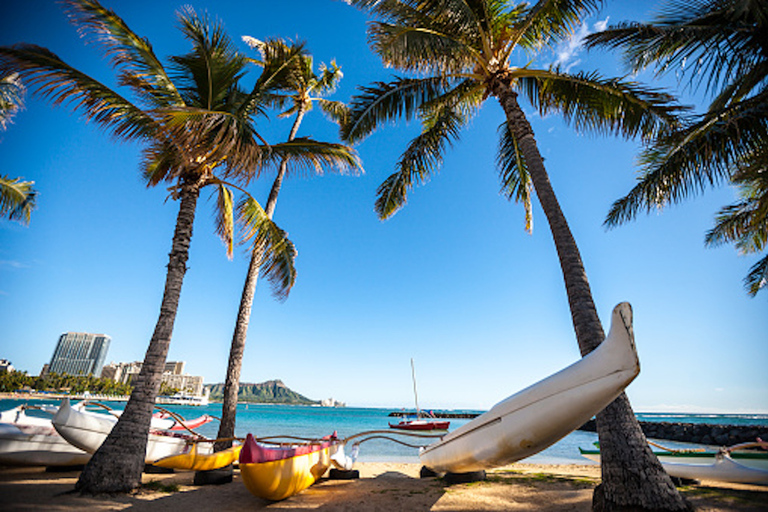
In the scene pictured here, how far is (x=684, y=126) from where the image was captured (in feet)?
17.8

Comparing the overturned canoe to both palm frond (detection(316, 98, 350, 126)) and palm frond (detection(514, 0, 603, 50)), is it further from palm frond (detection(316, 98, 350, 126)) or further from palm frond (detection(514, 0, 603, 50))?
palm frond (detection(316, 98, 350, 126))

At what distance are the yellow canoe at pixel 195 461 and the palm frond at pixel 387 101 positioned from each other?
23.0 feet

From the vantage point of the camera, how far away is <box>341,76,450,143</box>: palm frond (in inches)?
264

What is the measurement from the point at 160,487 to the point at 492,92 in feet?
29.9

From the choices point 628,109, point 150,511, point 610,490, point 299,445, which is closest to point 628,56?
point 628,109

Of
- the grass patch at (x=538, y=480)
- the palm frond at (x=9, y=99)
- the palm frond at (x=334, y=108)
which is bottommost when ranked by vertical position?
the grass patch at (x=538, y=480)

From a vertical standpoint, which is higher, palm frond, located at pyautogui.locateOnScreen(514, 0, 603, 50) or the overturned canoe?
palm frond, located at pyautogui.locateOnScreen(514, 0, 603, 50)

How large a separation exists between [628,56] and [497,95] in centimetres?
219

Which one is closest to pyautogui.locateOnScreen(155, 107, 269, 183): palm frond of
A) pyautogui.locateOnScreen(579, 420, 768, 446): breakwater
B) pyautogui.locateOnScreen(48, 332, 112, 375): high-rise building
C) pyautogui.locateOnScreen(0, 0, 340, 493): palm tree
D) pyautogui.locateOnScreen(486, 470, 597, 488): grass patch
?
pyautogui.locateOnScreen(0, 0, 340, 493): palm tree

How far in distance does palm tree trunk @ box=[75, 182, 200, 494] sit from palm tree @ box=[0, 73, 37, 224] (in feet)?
20.2

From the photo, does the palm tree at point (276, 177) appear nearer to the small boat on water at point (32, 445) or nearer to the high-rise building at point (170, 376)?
the small boat on water at point (32, 445)

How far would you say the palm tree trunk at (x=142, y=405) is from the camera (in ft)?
15.0

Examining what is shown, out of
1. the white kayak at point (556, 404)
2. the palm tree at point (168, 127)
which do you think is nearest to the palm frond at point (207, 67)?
the palm tree at point (168, 127)

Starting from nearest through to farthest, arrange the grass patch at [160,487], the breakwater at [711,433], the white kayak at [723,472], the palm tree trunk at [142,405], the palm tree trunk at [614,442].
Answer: the palm tree trunk at [614,442] → the palm tree trunk at [142,405] → the grass patch at [160,487] → the white kayak at [723,472] → the breakwater at [711,433]
